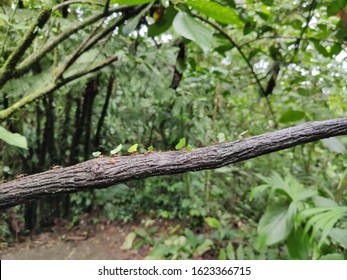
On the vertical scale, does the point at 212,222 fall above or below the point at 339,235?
above

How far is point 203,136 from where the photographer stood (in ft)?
7.82

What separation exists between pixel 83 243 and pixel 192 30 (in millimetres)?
2173

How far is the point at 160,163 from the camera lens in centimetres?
45

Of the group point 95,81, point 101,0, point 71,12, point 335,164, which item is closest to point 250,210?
point 335,164

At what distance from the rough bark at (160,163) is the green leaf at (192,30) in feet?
0.55

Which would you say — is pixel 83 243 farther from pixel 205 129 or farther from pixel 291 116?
pixel 291 116

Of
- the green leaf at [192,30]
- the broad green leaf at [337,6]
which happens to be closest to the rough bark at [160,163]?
the green leaf at [192,30]

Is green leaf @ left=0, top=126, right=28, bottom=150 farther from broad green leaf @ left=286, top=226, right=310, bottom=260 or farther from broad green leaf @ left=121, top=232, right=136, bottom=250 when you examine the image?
broad green leaf @ left=121, top=232, right=136, bottom=250

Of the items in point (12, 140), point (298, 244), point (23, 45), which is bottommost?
point (298, 244)

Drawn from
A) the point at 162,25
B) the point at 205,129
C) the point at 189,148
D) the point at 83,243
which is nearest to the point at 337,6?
the point at 162,25

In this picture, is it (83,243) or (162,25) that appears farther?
(83,243)

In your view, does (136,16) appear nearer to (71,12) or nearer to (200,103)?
(71,12)

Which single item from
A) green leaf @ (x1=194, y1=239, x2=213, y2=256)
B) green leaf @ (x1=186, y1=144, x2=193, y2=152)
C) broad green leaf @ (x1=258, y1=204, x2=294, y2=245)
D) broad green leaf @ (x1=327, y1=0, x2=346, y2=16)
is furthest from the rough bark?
green leaf @ (x1=194, y1=239, x2=213, y2=256)

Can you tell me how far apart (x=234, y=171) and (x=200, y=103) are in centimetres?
73
